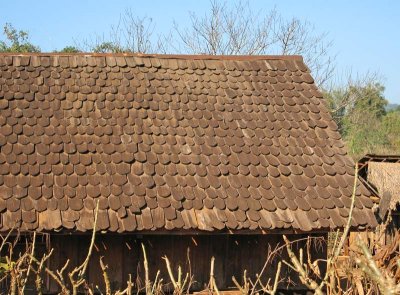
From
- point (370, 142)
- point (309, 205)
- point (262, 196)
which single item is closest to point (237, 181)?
point (262, 196)

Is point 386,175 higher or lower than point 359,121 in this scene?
lower

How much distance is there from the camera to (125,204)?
9.64m

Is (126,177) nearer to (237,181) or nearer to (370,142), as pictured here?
(237,181)

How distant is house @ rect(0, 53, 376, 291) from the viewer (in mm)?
9625

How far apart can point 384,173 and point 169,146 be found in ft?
27.7

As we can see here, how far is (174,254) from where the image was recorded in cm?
1009

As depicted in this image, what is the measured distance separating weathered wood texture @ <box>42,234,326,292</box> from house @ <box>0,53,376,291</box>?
0.02m

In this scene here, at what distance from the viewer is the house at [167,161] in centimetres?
962

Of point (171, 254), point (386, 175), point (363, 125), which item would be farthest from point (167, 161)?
point (363, 125)

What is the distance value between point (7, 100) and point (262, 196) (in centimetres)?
422

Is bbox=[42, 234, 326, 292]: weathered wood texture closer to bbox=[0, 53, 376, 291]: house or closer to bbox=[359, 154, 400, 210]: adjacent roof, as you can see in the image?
bbox=[0, 53, 376, 291]: house

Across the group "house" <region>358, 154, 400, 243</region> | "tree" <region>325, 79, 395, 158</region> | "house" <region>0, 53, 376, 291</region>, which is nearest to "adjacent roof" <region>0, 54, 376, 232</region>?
"house" <region>0, 53, 376, 291</region>

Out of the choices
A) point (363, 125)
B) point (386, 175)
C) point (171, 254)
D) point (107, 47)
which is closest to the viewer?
point (171, 254)

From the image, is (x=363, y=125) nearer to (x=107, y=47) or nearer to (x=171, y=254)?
(x=107, y=47)
